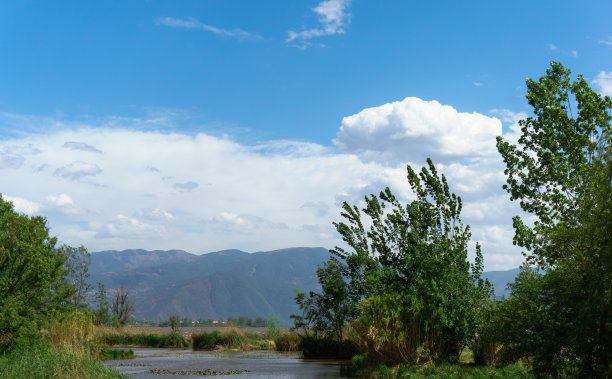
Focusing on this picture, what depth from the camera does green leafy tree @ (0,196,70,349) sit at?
93.0ft

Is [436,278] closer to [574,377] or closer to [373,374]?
[373,374]

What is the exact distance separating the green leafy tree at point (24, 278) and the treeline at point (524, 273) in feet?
59.4

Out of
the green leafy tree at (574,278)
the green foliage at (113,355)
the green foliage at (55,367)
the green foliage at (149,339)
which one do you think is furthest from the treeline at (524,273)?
the green foliage at (149,339)

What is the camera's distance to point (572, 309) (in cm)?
1603

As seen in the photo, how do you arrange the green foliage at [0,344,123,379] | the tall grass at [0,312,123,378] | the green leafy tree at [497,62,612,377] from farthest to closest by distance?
the tall grass at [0,312,123,378]
the green foliage at [0,344,123,379]
the green leafy tree at [497,62,612,377]

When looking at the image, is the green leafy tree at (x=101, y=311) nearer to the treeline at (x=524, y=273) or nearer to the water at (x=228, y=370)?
the water at (x=228, y=370)

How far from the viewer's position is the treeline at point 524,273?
15367 mm

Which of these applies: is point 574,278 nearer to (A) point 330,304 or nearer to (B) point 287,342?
(A) point 330,304

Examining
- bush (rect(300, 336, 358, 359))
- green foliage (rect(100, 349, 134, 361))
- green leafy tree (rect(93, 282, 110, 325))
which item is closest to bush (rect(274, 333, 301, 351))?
bush (rect(300, 336, 358, 359))

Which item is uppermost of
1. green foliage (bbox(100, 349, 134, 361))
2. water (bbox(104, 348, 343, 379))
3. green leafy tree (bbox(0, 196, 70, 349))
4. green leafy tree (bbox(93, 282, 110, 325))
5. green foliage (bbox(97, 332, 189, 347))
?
green leafy tree (bbox(0, 196, 70, 349))

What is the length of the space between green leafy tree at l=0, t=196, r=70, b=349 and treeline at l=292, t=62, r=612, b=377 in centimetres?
1809

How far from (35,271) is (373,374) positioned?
782 inches

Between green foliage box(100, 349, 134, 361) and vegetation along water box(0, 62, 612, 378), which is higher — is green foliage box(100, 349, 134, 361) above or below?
below

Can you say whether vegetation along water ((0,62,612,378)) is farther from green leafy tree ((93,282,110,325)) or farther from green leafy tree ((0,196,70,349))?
green leafy tree ((93,282,110,325))
